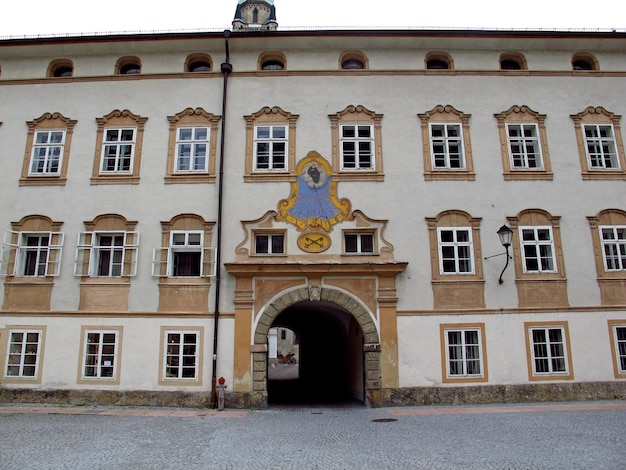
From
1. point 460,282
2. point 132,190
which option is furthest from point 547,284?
point 132,190

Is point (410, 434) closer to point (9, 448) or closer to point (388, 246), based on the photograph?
point (388, 246)

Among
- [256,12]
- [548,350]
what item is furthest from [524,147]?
[256,12]

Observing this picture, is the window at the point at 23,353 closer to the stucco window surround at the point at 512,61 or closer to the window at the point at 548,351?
the window at the point at 548,351

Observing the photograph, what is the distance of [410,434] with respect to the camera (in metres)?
11.1

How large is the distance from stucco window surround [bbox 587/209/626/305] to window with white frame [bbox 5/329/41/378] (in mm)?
17510

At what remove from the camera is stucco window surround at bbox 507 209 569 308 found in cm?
1612

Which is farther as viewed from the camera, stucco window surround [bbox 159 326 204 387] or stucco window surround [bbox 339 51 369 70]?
stucco window surround [bbox 339 51 369 70]

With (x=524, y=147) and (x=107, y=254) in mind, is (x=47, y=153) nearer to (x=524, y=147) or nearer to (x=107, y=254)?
(x=107, y=254)

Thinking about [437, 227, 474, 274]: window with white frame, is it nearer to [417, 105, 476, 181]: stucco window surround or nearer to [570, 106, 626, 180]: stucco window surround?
[417, 105, 476, 181]: stucco window surround

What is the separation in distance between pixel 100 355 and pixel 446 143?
1290 cm

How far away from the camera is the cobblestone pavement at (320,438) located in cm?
868

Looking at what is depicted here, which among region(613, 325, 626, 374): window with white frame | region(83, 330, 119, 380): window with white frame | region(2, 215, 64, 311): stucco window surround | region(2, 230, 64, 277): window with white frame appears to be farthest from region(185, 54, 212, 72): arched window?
region(613, 325, 626, 374): window with white frame

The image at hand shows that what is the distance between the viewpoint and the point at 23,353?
1598cm

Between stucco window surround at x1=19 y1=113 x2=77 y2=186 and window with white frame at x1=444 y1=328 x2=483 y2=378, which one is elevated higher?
stucco window surround at x1=19 y1=113 x2=77 y2=186
